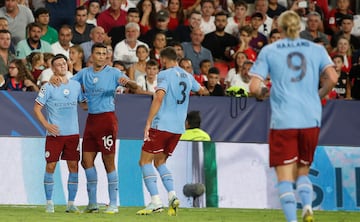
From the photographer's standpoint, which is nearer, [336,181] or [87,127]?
[87,127]

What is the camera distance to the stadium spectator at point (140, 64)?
70.5ft

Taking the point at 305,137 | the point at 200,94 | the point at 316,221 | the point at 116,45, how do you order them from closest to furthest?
the point at 305,137
the point at 316,221
the point at 200,94
the point at 116,45

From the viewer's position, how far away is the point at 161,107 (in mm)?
15875

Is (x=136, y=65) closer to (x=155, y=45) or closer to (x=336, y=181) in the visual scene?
(x=155, y=45)

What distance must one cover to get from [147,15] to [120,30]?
1048 mm

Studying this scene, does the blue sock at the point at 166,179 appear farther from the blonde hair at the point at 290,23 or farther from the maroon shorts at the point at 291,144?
the blonde hair at the point at 290,23

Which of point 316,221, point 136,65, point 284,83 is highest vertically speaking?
point 136,65

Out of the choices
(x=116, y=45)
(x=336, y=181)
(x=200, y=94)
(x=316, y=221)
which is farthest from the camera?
(x=116, y=45)

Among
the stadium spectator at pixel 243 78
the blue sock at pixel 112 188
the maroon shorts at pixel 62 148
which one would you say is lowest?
the blue sock at pixel 112 188

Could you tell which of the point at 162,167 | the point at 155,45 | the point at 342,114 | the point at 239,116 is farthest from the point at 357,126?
the point at 162,167

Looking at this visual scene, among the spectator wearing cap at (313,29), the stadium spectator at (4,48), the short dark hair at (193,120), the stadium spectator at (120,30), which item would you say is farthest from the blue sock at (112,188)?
the spectator wearing cap at (313,29)

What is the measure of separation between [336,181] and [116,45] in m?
6.08

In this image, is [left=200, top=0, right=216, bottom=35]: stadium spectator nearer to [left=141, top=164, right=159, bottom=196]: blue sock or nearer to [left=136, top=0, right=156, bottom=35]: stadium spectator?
[left=136, top=0, right=156, bottom=35]: stadium spectator

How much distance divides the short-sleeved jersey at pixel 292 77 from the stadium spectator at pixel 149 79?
29.7ft
